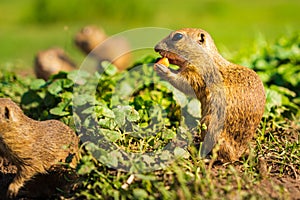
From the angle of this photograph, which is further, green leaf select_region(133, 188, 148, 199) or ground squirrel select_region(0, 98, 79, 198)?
ground squirrel select_region(0, 98, 79, 198)

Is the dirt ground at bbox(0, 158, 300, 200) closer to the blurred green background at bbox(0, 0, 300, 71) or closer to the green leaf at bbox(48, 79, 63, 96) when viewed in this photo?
the green leaf at bbox(48, 79, 63, 96)

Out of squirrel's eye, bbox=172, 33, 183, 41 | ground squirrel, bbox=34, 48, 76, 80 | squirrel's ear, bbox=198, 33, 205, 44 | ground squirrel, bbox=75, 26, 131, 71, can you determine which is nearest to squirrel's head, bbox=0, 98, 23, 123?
squirrel's eye, bbox=172, 33, 183, 41

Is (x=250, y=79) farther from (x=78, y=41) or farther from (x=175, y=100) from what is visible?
(x=78, y=41)

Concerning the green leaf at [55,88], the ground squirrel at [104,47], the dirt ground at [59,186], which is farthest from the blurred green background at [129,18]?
the dirt ground at [59,186]

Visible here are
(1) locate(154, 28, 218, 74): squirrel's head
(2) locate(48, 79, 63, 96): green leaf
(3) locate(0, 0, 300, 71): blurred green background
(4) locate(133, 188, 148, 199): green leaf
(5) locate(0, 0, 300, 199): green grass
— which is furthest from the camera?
(3) locate(0, 0, 300, 71): blurred green background

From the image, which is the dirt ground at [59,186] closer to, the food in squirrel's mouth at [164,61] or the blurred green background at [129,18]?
the food in squirrel's mouth at [164,61]

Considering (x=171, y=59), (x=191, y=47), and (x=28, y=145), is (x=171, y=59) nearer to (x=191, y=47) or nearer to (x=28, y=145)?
(x=191, y=47)

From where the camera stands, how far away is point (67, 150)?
10.8ft

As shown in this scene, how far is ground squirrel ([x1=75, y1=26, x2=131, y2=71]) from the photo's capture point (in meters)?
7.22

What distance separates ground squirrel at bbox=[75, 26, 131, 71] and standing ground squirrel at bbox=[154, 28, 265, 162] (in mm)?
3502

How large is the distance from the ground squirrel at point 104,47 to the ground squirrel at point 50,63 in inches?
30.1

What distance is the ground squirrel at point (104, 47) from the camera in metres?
7.22

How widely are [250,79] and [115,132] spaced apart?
3.15ft

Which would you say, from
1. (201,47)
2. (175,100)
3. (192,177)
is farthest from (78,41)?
(192,177)
